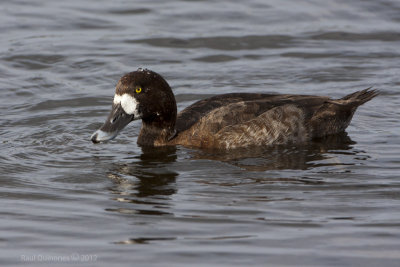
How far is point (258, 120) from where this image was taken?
8.85 metres

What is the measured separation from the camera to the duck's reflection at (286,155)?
8102 millimetres

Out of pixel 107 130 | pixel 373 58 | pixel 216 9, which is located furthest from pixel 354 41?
pixel 107 130

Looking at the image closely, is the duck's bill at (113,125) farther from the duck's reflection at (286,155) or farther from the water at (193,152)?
the duck's reflection at (286,155)

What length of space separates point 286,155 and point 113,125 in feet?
6.00

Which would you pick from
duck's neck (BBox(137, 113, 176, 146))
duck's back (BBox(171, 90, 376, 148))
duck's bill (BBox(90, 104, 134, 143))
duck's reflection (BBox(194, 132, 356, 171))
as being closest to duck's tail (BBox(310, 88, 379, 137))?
duck's back (BBox(171, 90, 376, 148))

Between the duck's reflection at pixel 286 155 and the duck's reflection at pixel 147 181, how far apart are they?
1.42 ft

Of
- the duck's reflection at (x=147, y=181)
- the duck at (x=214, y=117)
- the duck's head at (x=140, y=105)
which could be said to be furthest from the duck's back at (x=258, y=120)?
the duck's reflection at (x=147, y=181)

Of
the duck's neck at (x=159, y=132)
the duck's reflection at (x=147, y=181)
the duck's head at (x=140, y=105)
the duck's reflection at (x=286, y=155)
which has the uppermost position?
the duck's head at (x=140, y=105)

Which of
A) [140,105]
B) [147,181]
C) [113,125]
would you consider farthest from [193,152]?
[147,181]

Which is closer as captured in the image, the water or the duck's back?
the water

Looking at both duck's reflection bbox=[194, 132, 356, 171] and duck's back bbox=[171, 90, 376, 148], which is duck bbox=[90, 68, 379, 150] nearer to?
duck's back bbox=[171, 90, 376, 148]

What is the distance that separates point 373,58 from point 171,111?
15.3 feet

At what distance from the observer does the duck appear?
28.2 feet

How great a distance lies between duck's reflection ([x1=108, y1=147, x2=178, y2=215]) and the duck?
0.29 meters
